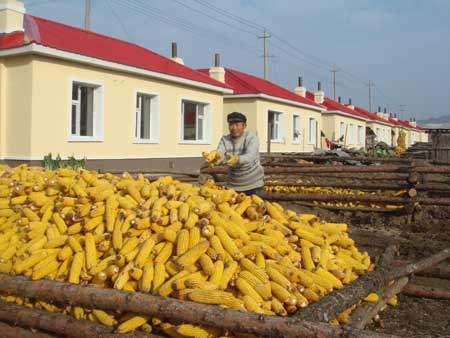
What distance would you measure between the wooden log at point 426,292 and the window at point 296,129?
2453 centimetres

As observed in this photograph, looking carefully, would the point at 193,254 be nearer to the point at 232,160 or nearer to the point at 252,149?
the point at 232,160

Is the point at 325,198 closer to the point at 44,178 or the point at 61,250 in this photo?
the point at 44,178

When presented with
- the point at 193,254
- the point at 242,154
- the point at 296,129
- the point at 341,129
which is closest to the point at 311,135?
the point at 296,129

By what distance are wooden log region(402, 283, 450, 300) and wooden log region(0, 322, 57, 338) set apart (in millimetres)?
2995

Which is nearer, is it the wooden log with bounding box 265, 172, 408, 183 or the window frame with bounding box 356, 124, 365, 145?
the wooden log with bounding box 265, 172, 408, 183

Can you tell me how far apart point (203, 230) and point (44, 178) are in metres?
2.33

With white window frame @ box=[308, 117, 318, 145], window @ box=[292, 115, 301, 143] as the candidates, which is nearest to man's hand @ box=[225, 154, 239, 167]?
window @ box=[292, 115, 301, 143]

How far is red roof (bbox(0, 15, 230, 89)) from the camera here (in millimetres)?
13318

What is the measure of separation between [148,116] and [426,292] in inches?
555

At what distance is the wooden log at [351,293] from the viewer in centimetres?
277

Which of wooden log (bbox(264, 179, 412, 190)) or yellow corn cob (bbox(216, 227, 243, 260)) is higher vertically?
wooden log (bbox(264, 179, 412, 190))

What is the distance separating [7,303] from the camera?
10.7 ft

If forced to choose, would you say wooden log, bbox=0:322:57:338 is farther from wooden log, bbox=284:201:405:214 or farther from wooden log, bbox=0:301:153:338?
wooden log, bbox=284:201:405:214

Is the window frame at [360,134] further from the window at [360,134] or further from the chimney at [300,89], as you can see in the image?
the chimney at [300,89]
